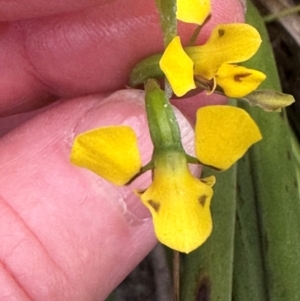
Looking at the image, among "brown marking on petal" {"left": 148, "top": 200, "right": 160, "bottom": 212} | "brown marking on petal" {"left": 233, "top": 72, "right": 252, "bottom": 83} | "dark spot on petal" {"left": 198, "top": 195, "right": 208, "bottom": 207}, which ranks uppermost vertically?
"brown marking on petal" {"left": 233, "top": 72, "right": 252, "bottom": 83}

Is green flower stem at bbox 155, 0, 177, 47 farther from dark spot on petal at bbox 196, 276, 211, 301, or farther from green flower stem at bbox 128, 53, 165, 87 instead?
dark spot on petal at bbox 196, 276, 211, 301

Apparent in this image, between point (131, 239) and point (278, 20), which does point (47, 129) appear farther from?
point (278, 20)

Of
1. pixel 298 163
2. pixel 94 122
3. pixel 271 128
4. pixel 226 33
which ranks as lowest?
pixel 298 163

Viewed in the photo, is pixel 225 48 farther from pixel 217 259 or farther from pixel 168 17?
pixel 217 259

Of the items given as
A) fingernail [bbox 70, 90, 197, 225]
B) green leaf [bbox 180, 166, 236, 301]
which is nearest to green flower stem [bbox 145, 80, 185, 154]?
fingernail [bbox 70, 90, 197, 225]

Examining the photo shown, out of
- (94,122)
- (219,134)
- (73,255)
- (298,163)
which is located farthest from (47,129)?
(298,163)

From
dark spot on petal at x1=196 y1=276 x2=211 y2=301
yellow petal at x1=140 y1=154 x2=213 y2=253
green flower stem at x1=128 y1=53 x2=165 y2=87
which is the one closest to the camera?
yellow petal at x1=140 y1=154 x2=213 y2=253
